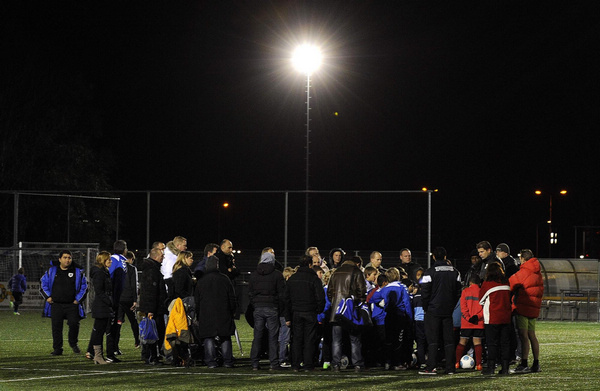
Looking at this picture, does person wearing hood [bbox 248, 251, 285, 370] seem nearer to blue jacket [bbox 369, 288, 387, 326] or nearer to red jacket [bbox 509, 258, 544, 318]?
blue jacket [bbox 369, 288, 387, 326]

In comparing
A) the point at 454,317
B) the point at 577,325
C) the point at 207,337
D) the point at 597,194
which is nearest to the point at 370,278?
the point at 454,317

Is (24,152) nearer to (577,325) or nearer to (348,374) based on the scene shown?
(577,325)

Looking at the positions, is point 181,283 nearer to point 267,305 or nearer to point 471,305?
point 267,305

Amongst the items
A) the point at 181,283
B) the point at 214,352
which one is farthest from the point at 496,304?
the point at 181,283

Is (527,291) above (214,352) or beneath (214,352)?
above

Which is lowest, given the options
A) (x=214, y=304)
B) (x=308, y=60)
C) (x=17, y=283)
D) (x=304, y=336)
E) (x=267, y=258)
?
(x=304, y=336)

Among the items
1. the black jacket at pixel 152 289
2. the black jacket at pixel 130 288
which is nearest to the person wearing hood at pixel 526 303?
the black jacket at pixel 152 289

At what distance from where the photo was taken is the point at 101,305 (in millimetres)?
13938

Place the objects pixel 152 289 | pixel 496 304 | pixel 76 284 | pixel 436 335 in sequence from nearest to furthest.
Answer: pixel 496 304 < pixel 436 335 < pixel 152 289 < pixel 76 284

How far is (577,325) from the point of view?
25.1m

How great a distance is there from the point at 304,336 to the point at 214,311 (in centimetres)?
142

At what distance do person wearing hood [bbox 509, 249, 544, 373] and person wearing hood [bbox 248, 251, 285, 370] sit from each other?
3.56 meters

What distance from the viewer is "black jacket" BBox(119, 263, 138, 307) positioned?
573 inches

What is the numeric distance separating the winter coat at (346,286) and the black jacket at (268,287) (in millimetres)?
789
